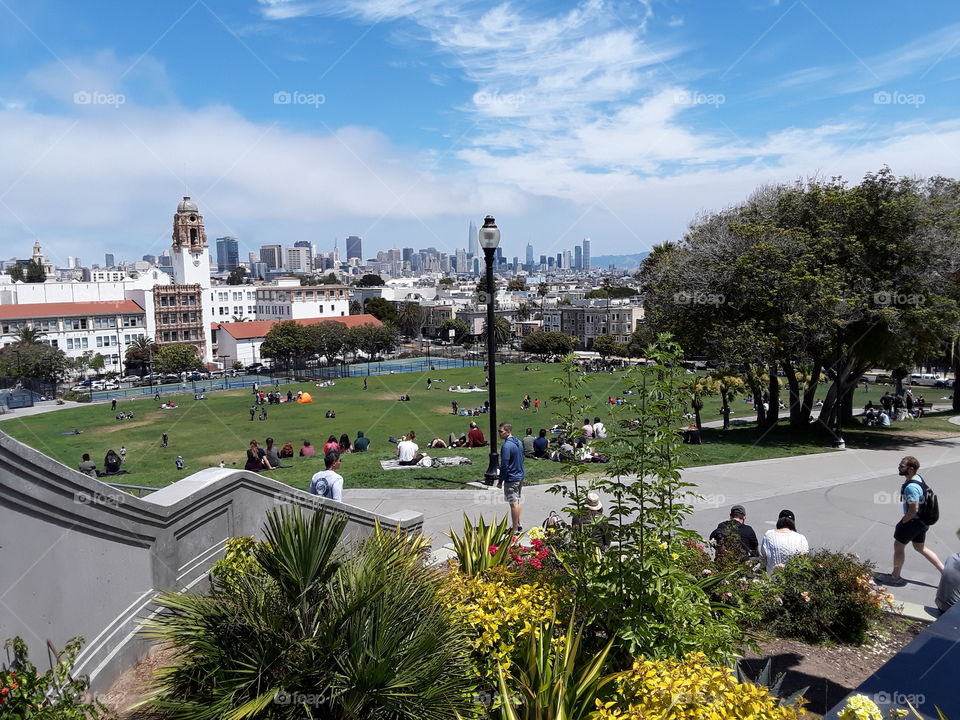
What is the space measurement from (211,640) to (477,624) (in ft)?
5.71

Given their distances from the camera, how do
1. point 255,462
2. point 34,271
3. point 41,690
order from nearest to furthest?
point 41,690
point 255,462
point 34,271

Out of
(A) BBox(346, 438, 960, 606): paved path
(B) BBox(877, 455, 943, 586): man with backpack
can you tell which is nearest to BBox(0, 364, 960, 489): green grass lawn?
(A) BBox(346, 438, 960, 606): paved path

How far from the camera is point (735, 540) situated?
25.8 feet

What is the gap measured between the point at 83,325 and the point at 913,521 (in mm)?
101794

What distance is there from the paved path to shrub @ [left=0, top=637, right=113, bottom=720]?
5.27 meters

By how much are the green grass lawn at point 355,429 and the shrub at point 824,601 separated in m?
7.64

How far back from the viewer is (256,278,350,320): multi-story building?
125312 mm

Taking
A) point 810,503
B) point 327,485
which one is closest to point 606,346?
point 810,503

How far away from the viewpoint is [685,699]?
12.3 ft

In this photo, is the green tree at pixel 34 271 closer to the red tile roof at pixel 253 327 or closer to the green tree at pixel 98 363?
the red tile roof at pixel 253 327

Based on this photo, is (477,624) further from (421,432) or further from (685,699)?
(421,432)

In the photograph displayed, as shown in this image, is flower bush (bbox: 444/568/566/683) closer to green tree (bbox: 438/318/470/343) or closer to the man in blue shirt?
the man in blue shirt

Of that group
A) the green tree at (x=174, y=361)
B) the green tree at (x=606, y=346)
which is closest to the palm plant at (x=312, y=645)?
the green tree at (x=174, y=361)

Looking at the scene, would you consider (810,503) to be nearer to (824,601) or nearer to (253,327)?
(824,601)
